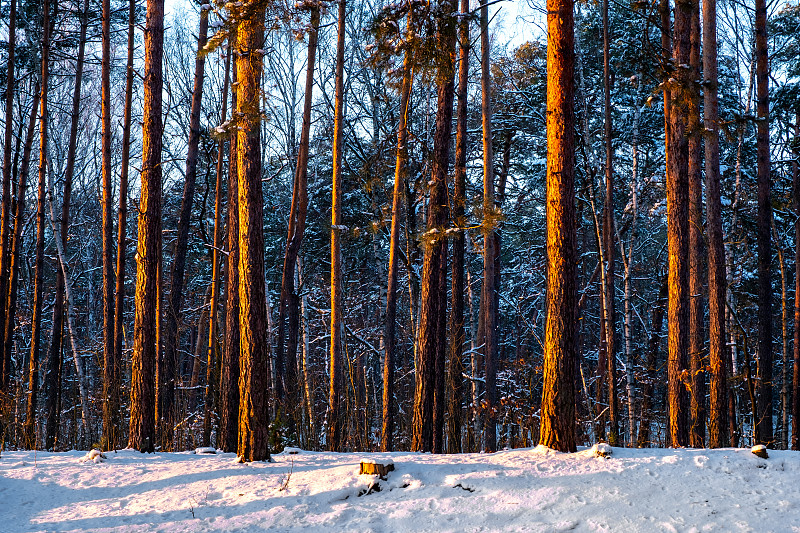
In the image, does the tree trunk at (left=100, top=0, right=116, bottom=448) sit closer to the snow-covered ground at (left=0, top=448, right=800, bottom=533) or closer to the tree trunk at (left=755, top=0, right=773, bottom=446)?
the snow-covered ground at (left=0, top=448, right=800, bottom=533)

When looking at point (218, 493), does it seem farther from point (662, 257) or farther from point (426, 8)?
point (662, 257)

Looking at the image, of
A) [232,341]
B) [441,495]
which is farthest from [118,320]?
[441,495]

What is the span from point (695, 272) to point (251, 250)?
689 centimetres

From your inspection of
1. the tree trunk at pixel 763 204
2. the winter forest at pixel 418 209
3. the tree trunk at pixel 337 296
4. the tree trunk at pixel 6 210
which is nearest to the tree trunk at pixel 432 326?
the winter forest at pixel 418 209

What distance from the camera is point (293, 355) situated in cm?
1419

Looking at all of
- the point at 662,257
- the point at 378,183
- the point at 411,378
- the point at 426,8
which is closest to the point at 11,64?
the point at 378,183

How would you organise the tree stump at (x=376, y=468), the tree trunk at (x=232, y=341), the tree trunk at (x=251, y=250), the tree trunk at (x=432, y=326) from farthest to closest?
the tree trunk at (x=432, y=326) → the tree trunk at (x=232, y=341) → the tree trunk at (x=251, y=250) → the tree stump at (x=376, y=468)

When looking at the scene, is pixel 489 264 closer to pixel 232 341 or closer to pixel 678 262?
pixel 678 262

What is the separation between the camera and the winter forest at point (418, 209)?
6.35 metres

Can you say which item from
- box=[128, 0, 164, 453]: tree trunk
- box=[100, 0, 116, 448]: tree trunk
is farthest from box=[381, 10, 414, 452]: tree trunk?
box=[100, 0, 116, 448]: tree trunk

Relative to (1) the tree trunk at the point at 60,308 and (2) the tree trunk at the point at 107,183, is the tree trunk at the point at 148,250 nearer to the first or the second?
(2) the tree trunk at the point at 107,183

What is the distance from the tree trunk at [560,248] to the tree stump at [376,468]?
166 centimetres

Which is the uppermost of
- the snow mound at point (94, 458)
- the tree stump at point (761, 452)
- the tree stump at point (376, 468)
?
the tree stump at point (761, 452)

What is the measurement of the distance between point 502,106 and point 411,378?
8.31 m
